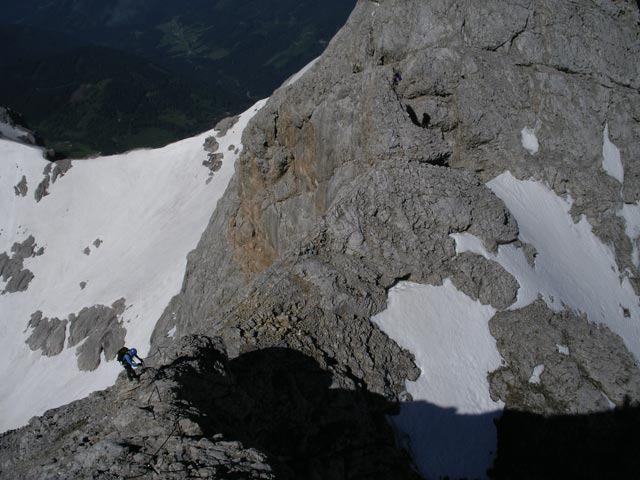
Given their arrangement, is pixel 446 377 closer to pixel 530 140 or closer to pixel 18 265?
pixel 530 140

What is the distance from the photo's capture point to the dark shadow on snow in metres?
13.9

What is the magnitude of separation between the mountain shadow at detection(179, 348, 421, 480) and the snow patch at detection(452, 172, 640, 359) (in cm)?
990

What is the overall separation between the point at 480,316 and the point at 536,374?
10.3 feet

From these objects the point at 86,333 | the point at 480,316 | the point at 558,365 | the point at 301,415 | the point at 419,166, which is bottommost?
the point at 86,333

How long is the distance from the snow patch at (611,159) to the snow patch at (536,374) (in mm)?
17770

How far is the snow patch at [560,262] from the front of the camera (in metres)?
23.8

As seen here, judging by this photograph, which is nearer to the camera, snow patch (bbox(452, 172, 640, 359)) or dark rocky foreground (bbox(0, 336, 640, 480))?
dark rocky foreground (bbox(0, 336, 640, 480))

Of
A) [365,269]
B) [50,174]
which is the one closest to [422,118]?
[365,269]

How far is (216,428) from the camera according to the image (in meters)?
11.8

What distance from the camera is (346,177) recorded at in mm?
30078

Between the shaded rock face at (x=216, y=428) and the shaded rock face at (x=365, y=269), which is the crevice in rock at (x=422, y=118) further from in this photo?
the shaded rock face at (x=216, y=428)

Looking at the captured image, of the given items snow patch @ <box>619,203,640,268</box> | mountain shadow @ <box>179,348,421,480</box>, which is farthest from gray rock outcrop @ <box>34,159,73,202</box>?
mountain shadow @ <box>179,348,421,480</box>

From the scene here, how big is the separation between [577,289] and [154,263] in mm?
67409

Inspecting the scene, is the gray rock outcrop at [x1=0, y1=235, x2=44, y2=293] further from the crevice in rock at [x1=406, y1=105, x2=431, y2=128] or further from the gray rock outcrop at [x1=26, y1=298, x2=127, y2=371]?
the crevice in rock at [x1=406, y1=105, x2=431, y2=128]
